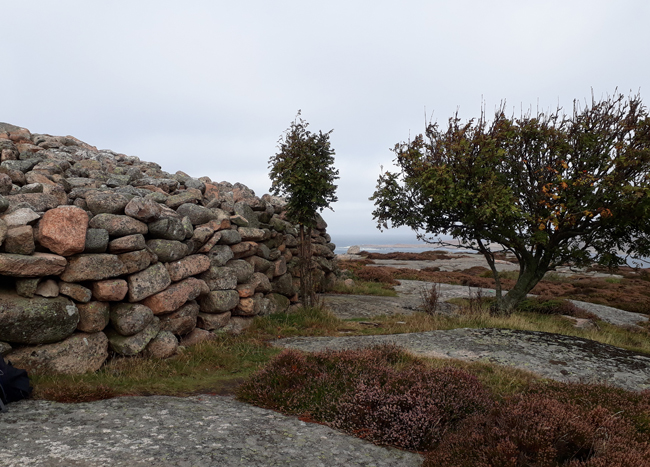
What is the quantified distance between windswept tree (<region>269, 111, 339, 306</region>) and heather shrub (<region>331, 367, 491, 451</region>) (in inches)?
329

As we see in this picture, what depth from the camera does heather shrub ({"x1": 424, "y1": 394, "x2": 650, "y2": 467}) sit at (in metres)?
3.96

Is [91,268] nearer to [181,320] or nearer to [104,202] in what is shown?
[104,202]

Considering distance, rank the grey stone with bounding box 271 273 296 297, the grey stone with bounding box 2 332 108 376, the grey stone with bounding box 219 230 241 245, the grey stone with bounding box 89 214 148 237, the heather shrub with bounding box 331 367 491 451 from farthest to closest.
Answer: the grey stone with bounding box 271 273 296 297, the grey stone with bounding box 219 230 241 245, the grey stone with bounding box 89 214 148 237, the grey stone with bounding box 2 332 108 376, the heather shrub with bounding box 331 367 491 451

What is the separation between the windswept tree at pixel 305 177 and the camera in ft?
45.1

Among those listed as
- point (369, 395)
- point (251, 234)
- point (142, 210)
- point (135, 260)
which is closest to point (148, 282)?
point (135, 260)

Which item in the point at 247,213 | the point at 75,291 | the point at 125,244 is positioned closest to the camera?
the point at 75,291

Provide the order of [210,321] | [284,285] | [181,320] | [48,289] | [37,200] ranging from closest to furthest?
[48,289], [37,200], [181,320], [210,321], [284,285]

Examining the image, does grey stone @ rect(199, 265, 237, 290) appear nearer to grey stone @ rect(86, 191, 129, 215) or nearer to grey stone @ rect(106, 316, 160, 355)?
grey stone @ rect(106, 316, 160, 355)

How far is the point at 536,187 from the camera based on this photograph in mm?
13492

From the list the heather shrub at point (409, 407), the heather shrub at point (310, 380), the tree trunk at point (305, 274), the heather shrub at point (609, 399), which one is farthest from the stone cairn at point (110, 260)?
the heather shrub at point (609, 399)

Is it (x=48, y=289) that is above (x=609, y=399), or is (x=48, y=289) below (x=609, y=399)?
above

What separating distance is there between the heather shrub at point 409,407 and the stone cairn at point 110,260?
15.9ft

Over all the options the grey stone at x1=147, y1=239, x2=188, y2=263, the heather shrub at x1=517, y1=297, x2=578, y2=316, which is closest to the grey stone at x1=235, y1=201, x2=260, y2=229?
the grey stone at x1=147, y1=239, x2=188, y2=263

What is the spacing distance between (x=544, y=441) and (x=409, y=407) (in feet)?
5.56
